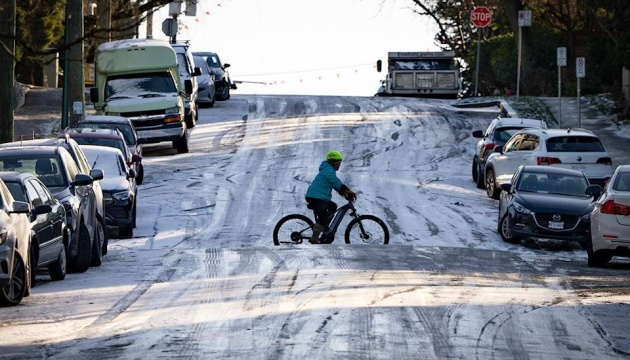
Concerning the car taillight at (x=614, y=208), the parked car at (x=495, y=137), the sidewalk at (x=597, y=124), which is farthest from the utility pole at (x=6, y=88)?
the sidewalk at (x=597, y=124)

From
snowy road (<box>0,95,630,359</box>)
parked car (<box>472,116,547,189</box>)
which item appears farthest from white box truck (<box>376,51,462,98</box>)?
parked car (<box>472,116,547,189</box>)

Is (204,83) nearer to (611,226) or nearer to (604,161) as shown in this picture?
(604,161)

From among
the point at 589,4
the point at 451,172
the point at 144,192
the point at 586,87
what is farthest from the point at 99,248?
the point at 586,87

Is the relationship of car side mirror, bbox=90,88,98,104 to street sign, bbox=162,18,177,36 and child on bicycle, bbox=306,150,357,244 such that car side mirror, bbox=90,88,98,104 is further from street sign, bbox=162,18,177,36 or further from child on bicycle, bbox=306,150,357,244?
street sign, bbox=162,18,177,36

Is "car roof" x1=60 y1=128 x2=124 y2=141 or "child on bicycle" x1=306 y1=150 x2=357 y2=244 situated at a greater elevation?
"car roof" x1=60 y1=128 x2=124 y2=141

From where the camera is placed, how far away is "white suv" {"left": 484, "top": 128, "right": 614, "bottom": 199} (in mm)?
31328

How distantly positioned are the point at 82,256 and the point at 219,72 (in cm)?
3673

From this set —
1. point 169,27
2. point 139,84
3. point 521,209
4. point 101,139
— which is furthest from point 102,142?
point 169,27

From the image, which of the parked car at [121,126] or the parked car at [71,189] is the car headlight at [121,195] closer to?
the parked car at [71,189]

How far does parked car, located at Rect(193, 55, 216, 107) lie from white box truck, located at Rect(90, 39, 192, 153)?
1108 cm

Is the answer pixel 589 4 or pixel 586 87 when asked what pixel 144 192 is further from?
pixel 586 87

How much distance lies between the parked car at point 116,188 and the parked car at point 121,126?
5723 millimetres

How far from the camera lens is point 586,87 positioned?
57219 mm

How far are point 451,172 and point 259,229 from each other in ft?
39.7
